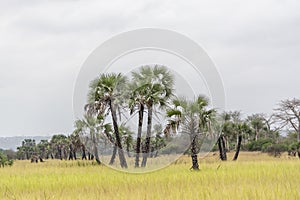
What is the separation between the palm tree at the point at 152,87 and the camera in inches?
706

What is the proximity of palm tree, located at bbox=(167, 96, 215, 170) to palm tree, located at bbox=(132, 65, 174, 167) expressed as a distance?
3.00 ft

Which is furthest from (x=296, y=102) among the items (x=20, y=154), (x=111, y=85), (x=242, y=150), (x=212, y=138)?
(x=20, y=154)

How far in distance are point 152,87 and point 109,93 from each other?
8.83ft

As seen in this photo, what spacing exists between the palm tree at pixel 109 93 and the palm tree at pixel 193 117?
4.39 metres

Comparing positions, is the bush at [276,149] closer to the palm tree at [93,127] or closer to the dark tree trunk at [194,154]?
the palm tree at [93,127]

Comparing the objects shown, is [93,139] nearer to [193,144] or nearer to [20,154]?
[193,144]

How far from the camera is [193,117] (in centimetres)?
1827

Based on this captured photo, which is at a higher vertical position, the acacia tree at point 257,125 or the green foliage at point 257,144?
the acacia tree at point 257,125

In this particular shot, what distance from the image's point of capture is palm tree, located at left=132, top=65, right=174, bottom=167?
17922 mm

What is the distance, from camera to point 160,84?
66.0 feet

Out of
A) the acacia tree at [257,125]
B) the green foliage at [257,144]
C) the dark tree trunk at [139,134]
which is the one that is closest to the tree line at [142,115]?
the dark tree trunk at [139,134]

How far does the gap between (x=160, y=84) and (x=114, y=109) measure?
3385mm

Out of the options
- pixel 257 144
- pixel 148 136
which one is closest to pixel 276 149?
pixel 257 144

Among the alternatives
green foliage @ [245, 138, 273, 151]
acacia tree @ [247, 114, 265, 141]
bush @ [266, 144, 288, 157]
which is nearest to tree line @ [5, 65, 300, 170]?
bush @ [266, 144, 288, 157]
